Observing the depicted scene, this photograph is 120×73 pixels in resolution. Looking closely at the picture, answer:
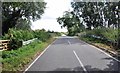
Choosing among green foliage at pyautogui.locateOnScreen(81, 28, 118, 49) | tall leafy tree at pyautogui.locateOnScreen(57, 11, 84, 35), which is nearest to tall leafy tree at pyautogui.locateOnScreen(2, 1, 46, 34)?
green foliage at pyautogui.locateOnScreen(81, 28, 118, 49)

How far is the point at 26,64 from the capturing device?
19906 millimetres

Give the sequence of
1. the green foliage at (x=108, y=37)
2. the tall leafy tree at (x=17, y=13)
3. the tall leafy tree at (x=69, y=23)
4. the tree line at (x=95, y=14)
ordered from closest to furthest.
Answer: the green foliage at (x=108, y=37) → the tall leafy tree at (x=17, y=13) → the tree line at (x=95, y=14) → the tall leafy tree at (x=69, y=23)

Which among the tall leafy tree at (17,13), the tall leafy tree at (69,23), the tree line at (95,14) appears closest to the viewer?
the tall leafy tree at (17,13)

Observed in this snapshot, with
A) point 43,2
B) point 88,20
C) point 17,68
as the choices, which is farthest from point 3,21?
point 17,68

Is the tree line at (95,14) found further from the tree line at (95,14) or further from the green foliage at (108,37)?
the green foliage at (108,37)

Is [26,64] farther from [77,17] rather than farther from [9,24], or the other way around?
[77,17]

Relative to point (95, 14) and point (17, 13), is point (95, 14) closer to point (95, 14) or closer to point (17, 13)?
point (95, 14)

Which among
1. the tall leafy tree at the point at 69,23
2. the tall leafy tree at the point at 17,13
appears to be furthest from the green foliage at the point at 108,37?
the tall leafy tree at the point at 69,23

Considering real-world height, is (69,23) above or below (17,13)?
below

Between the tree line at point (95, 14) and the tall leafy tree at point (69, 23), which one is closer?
the tree line at point (95, 14)

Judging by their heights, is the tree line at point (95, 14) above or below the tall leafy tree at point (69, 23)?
above

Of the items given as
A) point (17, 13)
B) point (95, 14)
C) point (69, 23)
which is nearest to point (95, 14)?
point (95, 14)

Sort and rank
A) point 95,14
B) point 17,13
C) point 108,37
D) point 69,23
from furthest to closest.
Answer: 1. point 69,23
2. point 95,14
3. point 17,13
4. point 108,37

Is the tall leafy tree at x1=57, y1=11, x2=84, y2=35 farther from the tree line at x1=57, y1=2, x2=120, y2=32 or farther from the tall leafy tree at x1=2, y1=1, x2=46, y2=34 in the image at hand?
the tall leafy tree at x1=2, y1=1, x2=46, y2=34
